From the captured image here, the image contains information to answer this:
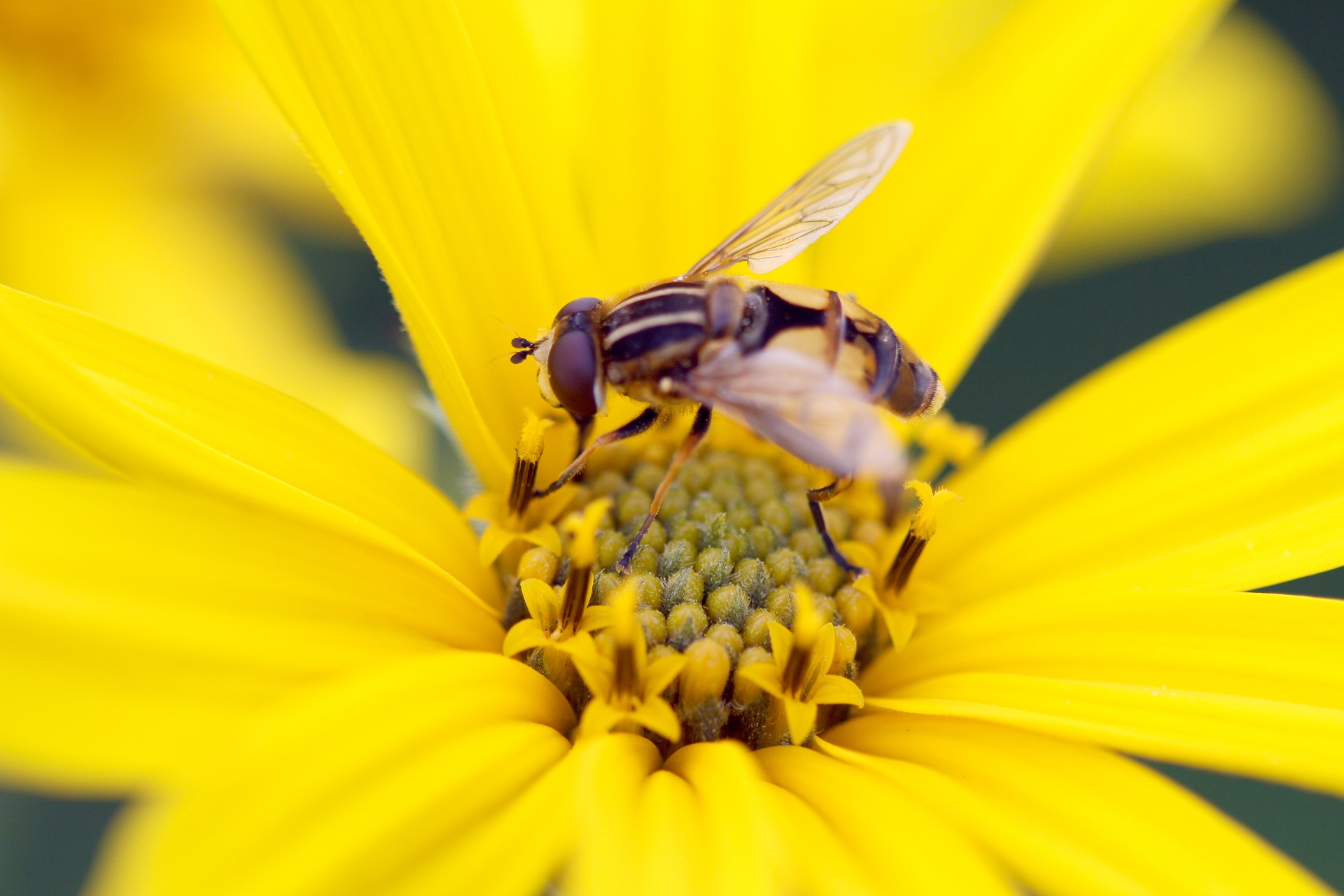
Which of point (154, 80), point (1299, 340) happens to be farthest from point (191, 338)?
point (1299, 340)

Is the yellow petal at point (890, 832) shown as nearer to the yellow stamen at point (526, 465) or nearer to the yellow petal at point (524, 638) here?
the yellow petal at point (524, 638)

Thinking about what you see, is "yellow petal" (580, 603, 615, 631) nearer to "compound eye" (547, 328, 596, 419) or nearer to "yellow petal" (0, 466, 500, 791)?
"yellow petal" (0, 466, 500, 791)

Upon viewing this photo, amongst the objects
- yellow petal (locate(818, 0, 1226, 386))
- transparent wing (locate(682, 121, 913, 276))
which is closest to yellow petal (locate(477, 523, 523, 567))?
transparent wing (locate(682, 121, 913, 276))

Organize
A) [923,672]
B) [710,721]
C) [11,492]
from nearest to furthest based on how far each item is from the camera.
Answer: [11,492], [710,721], [923,672]

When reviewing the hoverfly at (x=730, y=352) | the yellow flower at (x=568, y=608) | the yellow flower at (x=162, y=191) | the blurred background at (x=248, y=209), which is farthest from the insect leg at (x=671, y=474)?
the yellow flower at (x=162, y=191)

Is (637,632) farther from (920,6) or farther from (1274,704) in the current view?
(920,6)

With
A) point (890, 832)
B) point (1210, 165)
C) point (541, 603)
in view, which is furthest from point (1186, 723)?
point (1210, 165)

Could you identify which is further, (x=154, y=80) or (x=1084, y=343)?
(x=1084, y=343)
